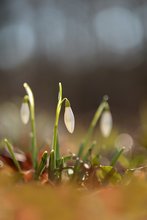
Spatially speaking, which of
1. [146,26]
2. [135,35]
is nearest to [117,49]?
[135,35]

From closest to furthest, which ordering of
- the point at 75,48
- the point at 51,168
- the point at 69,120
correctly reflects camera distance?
the point at 51,168 → the point at 69,120 → the point at 75,48

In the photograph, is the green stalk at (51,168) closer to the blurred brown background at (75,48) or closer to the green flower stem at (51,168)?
the green flower stem at (51,168)

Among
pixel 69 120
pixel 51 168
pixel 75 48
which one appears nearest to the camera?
pixel 51 168

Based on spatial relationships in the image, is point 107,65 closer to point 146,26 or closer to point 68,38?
point 146,26

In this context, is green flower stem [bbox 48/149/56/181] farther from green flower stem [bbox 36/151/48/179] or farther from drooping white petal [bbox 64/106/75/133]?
drooping white petal [bbox 64/106/75/133]

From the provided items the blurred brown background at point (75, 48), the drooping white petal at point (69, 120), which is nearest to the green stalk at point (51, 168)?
the drooping white petal at point (69, 120)

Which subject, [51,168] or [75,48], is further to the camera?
[75,48]

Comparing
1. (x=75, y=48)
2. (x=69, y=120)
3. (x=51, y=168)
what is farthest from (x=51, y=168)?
(x=75, y=48)

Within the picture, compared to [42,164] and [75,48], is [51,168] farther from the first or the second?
[75,48]

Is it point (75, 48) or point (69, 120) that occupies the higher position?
point (69, 120)

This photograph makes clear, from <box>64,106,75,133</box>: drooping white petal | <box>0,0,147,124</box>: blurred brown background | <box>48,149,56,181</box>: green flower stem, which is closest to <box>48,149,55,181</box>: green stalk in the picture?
<box>48,149,56,181</box>: green flower stem
